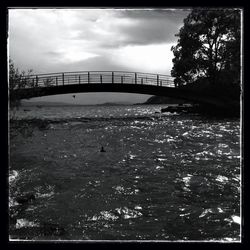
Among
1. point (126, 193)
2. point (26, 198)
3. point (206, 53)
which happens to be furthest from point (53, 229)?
point (206, 53)

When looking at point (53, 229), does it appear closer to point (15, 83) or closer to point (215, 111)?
point (15, 83)

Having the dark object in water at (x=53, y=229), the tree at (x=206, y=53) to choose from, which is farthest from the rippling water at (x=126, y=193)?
the tree at (x=206, y=53)

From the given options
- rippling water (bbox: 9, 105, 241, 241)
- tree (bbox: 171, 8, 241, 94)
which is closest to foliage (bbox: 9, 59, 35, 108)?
rippling water (bbox: 9, 105, 241, 241)

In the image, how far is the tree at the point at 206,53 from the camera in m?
37.5

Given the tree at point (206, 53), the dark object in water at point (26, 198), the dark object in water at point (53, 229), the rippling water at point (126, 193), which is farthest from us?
the tree at point (206, 53)

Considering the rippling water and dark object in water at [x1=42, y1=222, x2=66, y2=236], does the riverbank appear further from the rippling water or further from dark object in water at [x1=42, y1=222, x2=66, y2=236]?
dark object in water at [x1=42, y1=222, x2=66, y2=236]

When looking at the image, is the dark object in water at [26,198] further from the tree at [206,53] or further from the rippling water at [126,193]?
the tree at [206,53]

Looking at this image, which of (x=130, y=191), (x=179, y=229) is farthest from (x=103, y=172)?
(x=179, y=229)

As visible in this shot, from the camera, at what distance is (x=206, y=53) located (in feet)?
144

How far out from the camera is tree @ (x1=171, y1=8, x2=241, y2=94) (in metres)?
37.5

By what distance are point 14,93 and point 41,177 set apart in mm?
4229
